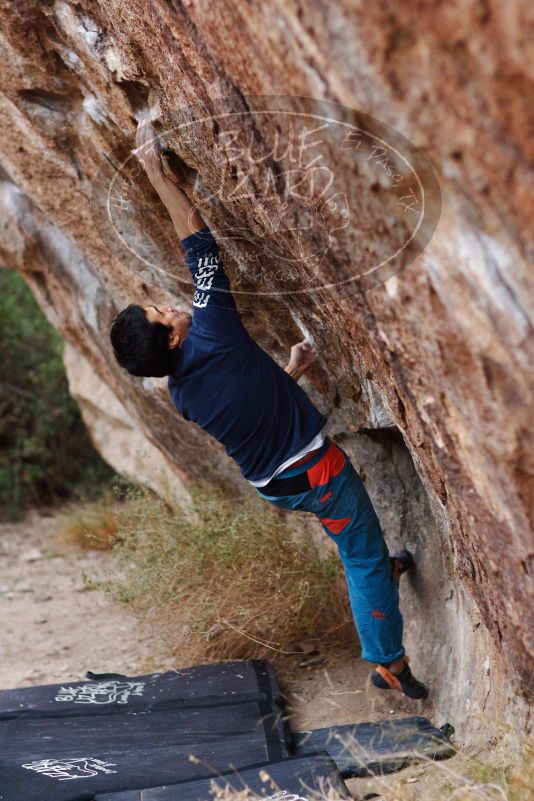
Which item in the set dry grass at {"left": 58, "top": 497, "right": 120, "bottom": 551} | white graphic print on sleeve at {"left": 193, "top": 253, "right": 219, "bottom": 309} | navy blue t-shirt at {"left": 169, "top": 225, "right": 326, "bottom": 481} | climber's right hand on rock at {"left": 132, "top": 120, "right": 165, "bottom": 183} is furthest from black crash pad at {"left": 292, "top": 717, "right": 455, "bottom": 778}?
dry grass at {"left": 58, "top": 497, "right": 120, "bottom": 551}

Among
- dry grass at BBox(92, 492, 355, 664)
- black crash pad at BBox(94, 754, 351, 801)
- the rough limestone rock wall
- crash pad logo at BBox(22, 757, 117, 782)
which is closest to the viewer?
the rough limestone rock wall

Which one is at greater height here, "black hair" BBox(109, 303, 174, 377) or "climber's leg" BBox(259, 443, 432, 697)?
"black hair" BBox(109, 303, 174, 377)

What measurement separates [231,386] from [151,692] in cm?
155

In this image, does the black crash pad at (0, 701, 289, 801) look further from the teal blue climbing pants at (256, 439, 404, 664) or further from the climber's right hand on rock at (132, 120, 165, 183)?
the climber's right hand on rock at (132, 120, 165, 183)

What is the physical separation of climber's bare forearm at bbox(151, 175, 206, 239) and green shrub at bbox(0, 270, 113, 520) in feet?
17.3

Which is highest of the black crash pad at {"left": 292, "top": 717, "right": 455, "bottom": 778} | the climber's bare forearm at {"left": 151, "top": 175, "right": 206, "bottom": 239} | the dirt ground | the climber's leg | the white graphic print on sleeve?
the climber's bare forearm at {"left": 151, "top": 175, "right": 206, "bottom": 239}

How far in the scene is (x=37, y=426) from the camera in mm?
8055

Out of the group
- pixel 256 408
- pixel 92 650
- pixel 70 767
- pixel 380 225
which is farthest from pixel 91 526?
pixel 380 225

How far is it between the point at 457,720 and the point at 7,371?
619cm

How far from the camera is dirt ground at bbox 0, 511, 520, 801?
141 inches

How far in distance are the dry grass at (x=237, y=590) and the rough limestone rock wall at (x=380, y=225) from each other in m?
0.52

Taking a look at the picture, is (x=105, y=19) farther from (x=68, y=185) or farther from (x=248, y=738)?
(x=248, y=738)

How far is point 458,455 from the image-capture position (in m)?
2.20

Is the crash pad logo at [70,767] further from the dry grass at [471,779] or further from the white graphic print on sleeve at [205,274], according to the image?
the white graphic print on sleeve at [205,274]
